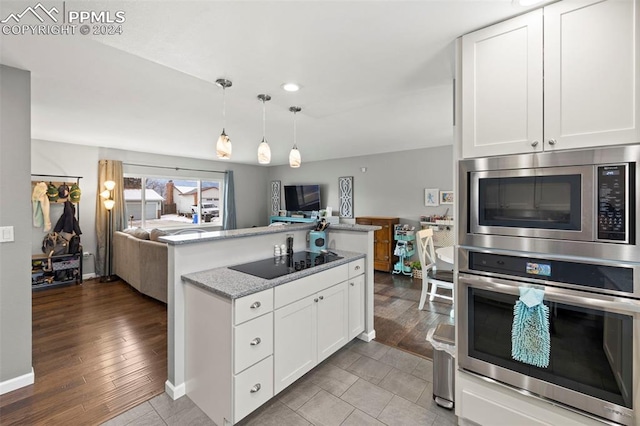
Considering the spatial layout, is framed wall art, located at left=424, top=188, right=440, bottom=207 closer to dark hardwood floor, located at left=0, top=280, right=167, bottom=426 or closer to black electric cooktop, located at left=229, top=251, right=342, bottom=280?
black electric cooktop, located at left=229, top=251, right=342, bottom=280

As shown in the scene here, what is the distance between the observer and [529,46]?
143cm

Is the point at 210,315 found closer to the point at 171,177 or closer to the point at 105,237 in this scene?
the point at 105,237

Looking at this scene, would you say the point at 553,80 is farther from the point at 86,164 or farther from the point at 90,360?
the point at 86,164

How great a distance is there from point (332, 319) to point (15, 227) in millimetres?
2550

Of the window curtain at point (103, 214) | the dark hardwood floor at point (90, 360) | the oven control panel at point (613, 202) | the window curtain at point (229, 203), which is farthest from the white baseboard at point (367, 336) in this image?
the window curtain at point (229, 203)

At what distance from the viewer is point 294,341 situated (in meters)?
2.04

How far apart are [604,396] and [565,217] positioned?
32.8 inches

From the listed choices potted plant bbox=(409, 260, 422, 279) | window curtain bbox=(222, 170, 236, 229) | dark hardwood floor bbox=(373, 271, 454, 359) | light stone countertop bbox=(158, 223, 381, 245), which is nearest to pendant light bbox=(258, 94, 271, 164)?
light stone countertop bbox=(158, 223, 381, 245)

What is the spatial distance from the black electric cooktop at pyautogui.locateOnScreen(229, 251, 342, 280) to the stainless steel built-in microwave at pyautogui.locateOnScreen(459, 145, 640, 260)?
3.95 ft

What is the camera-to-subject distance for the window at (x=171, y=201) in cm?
585

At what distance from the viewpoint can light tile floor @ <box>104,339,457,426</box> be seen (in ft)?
5.94

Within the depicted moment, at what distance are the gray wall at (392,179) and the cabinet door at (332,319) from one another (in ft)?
11.3

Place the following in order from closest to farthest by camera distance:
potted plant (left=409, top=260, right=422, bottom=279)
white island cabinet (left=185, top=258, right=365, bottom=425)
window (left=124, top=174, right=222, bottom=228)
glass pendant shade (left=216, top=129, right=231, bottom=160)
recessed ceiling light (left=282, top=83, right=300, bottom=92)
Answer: white island cabinet (left=185, top=258, right=365, bottom=425) → glass pendant shade (left=216, top=129, right=231, bottom=160) → recessed ceiling light (left=282, top=83, right=300, bottom=92) → potted plant (left=409, top=260, right=422, bottom=279) → window (left=124, top=174, right=222, bottom=228)

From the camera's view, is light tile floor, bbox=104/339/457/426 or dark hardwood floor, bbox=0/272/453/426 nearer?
light tile floor, bbox=104/339/457/426
